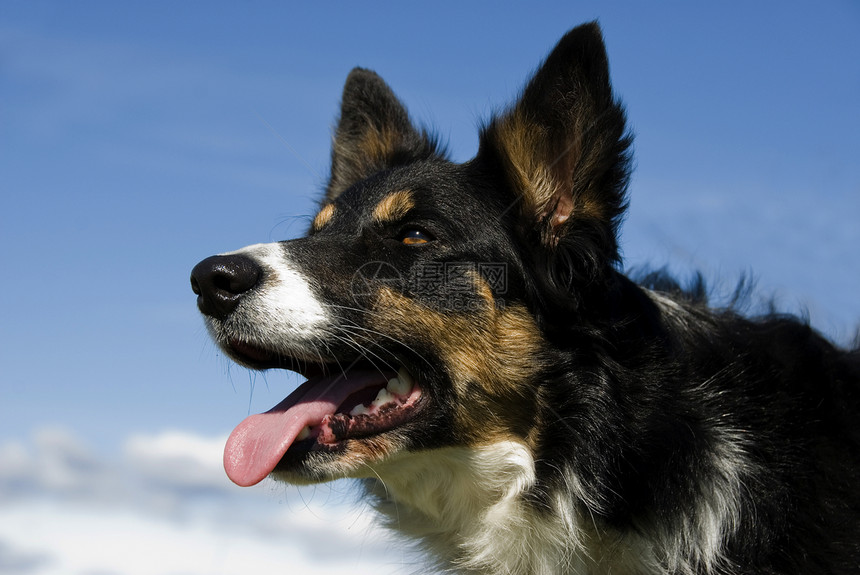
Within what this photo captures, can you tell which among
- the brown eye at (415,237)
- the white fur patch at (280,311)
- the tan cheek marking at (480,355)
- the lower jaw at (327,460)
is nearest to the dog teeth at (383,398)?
the lower jaw at (327,460)

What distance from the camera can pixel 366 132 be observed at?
7.49 metres

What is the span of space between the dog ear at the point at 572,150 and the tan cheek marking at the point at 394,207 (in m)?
0.67

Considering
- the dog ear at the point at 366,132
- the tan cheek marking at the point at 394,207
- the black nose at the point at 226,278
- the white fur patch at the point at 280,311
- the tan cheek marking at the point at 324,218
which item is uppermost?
the dog ear at the point at 366,132

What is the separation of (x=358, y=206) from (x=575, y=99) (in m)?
1.53

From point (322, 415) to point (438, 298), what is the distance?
947mm

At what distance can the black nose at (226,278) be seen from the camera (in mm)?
4891

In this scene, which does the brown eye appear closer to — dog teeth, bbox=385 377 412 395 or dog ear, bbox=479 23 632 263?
dog ear, bbox=479 23 632 263

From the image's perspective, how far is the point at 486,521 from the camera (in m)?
5.21

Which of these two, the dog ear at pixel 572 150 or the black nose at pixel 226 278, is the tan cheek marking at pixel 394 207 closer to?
the dog ear at pixel 572 150

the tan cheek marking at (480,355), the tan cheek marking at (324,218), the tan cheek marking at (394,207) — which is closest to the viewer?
the tan cheek marking at (480,355)

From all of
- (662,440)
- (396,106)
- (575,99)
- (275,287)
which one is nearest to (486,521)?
(662,440)

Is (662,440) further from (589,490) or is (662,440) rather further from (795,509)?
(795,509)

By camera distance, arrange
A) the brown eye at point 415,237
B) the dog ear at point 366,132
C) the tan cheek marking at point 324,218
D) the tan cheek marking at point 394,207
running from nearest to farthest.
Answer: the brown eye at point 415,237, the tan cheek marking at point 394,207, the tan cheek marking at point 324,218, the dog ear at point 366,132

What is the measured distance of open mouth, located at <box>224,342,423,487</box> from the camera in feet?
16.1
